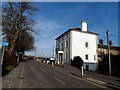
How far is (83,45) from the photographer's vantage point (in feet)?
180

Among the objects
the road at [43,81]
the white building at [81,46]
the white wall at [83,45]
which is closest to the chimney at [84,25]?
the white building at [81,46]

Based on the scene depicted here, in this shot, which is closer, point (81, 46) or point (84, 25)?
point (81, 46)

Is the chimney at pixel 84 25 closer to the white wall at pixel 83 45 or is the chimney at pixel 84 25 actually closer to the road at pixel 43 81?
the white wall at pixel 83 45

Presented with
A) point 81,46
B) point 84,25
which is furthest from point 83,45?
point 84,25

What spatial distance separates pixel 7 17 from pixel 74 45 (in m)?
21.1

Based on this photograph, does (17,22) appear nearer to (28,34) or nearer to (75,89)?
(28,34)

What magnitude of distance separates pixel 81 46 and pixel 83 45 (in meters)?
0.66

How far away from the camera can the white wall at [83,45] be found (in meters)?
53.2

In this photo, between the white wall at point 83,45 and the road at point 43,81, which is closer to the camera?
the road at point 43,81

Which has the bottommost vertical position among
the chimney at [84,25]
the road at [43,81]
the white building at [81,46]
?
the road at [43,81]

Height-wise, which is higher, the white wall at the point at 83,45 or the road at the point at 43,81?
the white wall at the point at 83,45

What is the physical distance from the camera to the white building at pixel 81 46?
53.0m

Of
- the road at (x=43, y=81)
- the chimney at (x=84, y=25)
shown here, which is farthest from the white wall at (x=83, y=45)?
the road at (x=43, y=81)

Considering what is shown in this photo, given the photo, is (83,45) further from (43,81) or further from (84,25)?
(43,81)
